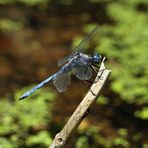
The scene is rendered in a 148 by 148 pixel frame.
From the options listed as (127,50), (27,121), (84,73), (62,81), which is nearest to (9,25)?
(127,50)

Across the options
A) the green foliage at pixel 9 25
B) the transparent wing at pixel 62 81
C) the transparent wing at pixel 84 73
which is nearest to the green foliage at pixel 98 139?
the transparent wing at pixel 62 81

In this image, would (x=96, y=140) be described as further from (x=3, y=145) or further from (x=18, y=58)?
(x=18, y=58)

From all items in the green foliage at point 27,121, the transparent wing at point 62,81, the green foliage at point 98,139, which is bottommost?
the green foliage at point 98,139

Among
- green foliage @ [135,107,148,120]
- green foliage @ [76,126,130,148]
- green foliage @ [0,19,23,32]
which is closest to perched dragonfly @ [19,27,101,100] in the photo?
green foliage @ [76,126,130,148]

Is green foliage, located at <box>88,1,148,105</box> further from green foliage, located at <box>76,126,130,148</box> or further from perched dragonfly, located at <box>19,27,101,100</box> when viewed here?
perched dragonfly, located at <box>19,27,101,100</box>

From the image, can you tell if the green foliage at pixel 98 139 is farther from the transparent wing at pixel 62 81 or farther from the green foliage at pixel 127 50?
the transparent wing at pixel 62 81

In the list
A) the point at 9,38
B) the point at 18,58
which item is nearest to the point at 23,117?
the point at 18,58

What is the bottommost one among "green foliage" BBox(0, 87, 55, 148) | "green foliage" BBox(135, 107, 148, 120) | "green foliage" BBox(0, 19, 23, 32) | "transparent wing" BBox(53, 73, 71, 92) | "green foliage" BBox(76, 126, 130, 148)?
"green foliage" BBox(76, 126, 130, 148)
